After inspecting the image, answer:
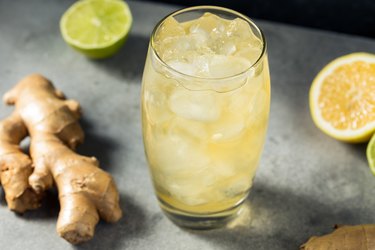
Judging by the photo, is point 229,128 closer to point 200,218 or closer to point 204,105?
point 204,105

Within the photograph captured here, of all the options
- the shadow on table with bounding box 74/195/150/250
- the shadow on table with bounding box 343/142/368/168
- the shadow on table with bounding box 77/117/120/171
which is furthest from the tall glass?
the shadow on table with bounding box 343/142/368/168

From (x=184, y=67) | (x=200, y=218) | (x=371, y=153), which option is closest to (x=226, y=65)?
(x=184, y=67)

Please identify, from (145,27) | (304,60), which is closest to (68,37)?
(145,27)

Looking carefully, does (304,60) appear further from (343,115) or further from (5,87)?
(5,87)

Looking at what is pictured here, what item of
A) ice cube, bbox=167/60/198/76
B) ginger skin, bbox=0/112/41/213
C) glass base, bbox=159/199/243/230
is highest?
ice cube, bbox=167/60/198/76

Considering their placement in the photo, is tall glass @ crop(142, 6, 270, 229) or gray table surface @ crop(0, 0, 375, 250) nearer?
tall glass @ crop(142, 6, 270, 229)

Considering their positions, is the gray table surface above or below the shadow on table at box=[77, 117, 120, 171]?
above

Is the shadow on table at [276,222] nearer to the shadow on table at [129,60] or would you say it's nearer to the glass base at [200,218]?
the glass base at [200,218]

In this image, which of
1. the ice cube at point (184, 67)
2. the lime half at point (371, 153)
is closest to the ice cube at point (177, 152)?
the ice cube at point (184, 67)

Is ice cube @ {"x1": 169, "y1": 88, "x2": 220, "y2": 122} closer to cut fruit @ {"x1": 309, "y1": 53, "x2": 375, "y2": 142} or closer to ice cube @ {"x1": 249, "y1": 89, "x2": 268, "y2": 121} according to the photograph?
ice cube @ {"x1": 249, "y1": 89, "x2": 268, "y2": 121}
